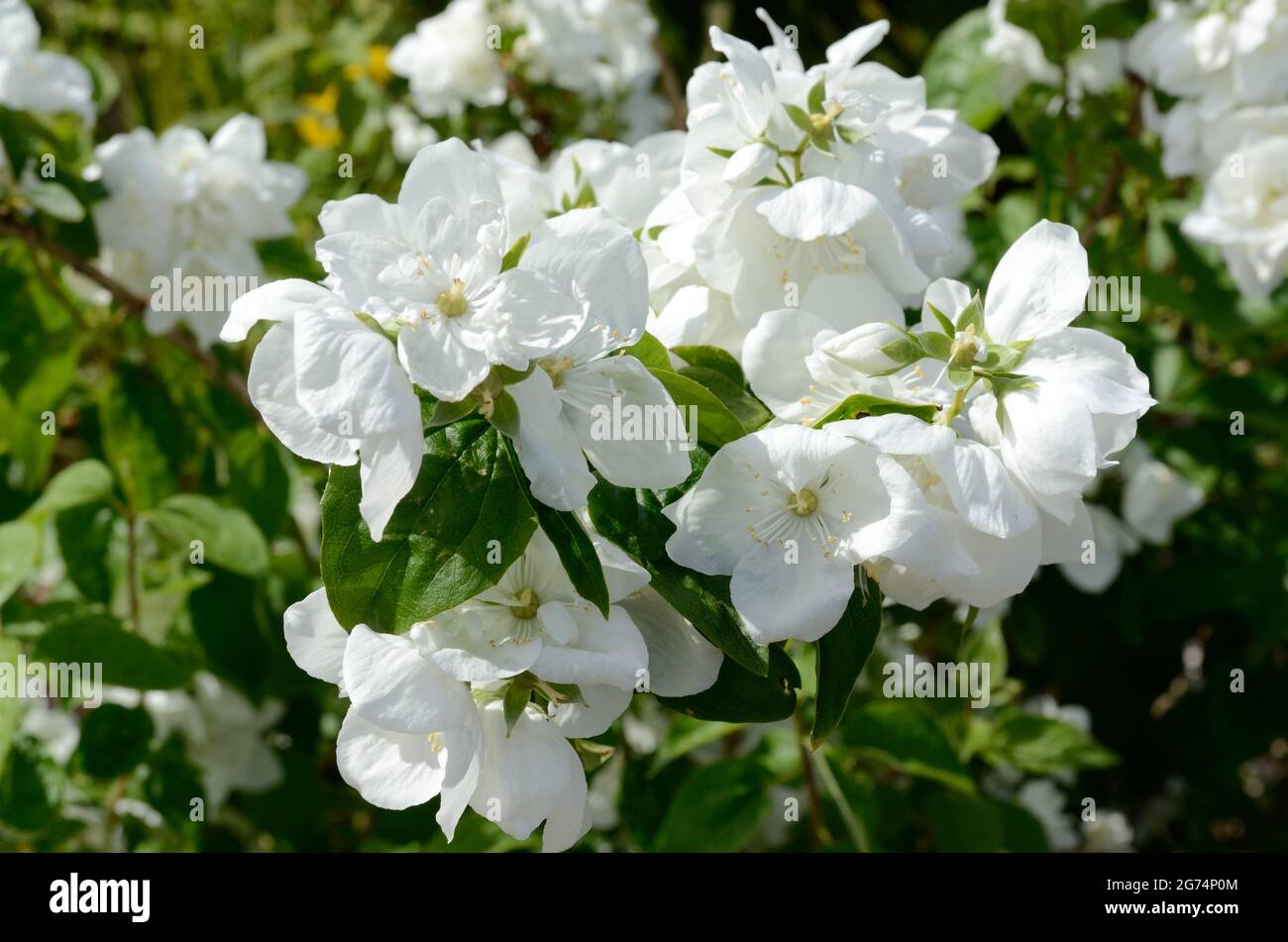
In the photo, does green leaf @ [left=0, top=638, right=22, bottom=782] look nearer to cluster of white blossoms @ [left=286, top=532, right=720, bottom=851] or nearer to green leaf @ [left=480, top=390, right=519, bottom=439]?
cluster of white blossoms @ [left=286, top=532, right=720, bottom=851]

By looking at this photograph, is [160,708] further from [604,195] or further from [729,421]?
[729,421]

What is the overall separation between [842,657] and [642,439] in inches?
9.2

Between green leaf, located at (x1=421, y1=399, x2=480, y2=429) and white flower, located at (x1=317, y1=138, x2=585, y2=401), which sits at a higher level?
white flower, located at (x1=317, y1=138, x2=585, y2=401)

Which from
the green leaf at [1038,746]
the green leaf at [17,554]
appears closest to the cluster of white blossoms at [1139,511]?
the green leaf at [1038,746]

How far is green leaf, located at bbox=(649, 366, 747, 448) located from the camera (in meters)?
1.00

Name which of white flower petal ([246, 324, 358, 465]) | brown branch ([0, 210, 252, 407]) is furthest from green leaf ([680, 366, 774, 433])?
brown branch ([0, 210, 252, 407])

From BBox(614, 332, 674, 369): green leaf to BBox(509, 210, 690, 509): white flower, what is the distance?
0.05m

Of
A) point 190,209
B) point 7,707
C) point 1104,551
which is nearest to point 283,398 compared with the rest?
point 7,707

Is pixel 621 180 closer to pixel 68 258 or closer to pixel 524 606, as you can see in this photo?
pixel 524 606

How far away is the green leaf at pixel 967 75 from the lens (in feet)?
7.06

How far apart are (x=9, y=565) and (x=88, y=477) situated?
249mm

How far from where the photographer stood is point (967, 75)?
2.23 meters

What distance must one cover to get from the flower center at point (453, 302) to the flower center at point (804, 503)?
0.98 feet

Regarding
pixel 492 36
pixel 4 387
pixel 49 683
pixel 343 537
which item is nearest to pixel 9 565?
pixel 49 683
